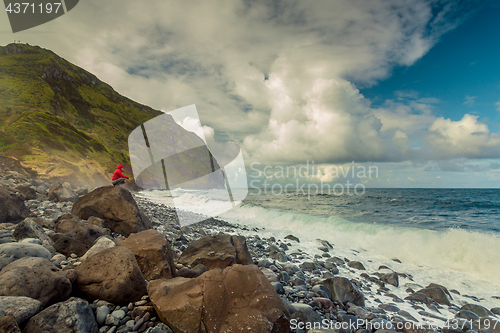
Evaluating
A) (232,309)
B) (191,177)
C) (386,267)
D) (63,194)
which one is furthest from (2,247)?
(191,177)

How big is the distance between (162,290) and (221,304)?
Answer: 1.00 m

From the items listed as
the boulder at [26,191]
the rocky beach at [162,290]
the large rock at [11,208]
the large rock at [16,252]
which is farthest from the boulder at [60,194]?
the large rock at [16,252]

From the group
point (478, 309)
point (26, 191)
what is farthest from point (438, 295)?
point (26, 191)

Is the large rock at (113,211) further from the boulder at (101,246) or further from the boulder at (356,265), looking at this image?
the boulder at (356,265)

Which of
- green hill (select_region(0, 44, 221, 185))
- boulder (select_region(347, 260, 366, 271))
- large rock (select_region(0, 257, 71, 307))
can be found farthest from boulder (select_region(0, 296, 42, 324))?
green hill (select_region(0, 44, 221, 185))

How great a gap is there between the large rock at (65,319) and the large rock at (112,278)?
447mm

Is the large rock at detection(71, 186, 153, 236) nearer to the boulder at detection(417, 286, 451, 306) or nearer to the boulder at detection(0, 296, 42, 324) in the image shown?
the boulder at detection(0, 296, 42, 324)

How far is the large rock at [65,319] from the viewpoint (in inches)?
94.7

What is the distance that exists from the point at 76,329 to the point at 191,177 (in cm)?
7278

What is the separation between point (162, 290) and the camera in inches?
136

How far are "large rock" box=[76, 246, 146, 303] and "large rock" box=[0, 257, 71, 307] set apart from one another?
28cm

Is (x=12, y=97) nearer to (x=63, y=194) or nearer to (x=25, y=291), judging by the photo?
(x=63, y=194)

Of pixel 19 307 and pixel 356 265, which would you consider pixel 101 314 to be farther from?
pixel 356 265

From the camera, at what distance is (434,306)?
7.07m
